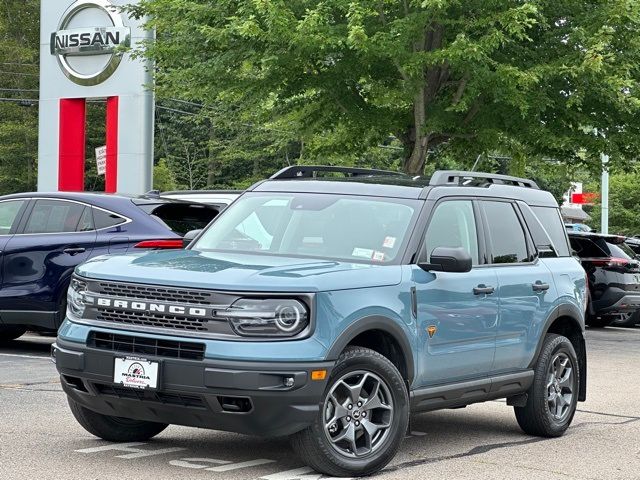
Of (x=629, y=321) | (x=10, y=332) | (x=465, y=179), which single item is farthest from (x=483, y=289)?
(x=629, y=321)

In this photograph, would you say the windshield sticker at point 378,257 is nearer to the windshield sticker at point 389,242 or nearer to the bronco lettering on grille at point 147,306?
the windshield sticker at point 389,242

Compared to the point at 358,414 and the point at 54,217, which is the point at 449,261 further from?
the point at 54,217

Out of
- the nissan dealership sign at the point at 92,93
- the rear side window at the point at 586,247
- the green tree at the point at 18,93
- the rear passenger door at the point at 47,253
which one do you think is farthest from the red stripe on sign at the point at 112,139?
the green tree at the point at 18,93

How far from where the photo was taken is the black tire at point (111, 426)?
295 inches

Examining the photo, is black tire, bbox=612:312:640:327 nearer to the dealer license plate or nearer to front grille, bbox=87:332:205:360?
front grille, bbox=87:332:205:360

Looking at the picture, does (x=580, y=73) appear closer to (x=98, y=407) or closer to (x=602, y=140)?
(x=602, y=140)

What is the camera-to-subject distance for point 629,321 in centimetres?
2272

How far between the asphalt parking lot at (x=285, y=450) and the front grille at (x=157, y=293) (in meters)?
0.99

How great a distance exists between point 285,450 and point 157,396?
1371mm

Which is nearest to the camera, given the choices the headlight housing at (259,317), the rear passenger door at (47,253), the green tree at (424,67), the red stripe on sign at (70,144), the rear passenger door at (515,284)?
the headlight housing at (259,317)

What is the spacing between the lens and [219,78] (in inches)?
815

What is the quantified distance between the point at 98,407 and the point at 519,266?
3250 mm

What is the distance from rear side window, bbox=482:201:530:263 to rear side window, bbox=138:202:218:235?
4.92 metres

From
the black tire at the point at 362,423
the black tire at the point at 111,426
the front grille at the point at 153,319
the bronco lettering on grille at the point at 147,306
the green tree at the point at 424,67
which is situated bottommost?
the black tire at the point at 111,426
